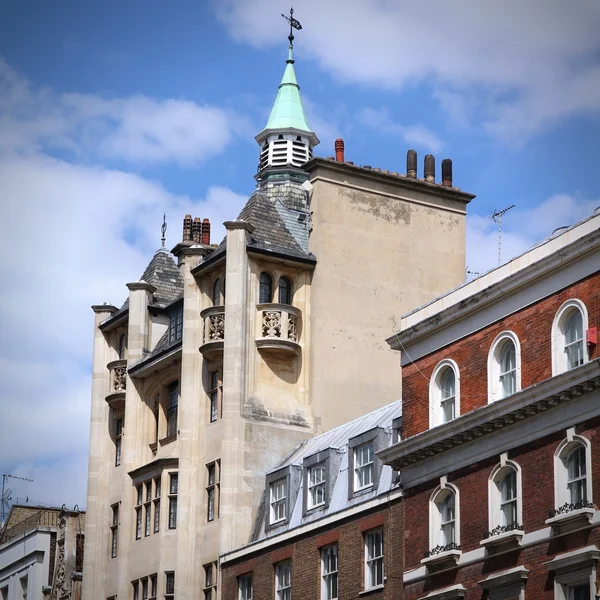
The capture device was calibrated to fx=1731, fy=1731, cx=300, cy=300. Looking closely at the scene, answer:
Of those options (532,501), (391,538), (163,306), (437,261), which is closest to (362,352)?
(437,261)

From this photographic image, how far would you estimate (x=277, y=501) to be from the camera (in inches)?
2542

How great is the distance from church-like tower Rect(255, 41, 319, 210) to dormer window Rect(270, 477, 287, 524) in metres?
13.1

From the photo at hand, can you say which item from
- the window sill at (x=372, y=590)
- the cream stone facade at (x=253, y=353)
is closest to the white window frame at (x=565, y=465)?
the window sill at (x=372, y=590)

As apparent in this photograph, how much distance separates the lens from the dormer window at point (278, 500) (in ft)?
210

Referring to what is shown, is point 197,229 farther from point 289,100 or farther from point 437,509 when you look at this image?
point 437,509

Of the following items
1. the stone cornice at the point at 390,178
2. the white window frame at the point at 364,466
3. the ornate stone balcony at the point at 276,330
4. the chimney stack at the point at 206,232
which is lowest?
the white window frame at the point at 364,466

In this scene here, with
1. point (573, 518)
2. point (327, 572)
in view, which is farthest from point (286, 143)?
point (573, 518)

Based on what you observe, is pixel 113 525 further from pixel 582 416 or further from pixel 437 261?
pixel 582 416

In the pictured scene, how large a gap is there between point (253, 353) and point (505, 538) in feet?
69.6

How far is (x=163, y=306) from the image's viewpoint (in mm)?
75375

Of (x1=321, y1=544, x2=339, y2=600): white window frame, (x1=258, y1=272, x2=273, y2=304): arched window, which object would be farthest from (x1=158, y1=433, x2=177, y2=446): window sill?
(x1=321, y1=544, x2=339, y2=600): white window frame

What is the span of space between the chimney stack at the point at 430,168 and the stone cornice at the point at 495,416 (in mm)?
21140

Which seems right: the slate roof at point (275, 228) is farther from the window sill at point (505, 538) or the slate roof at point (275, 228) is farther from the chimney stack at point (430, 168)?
the window sill at point (505, 538)

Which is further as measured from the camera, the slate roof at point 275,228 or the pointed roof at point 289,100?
the pointed roof at point 289,100
